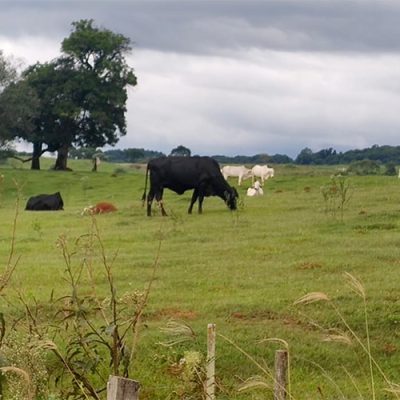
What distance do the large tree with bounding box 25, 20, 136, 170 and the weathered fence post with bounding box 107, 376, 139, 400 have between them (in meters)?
53.2

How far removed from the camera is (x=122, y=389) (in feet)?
15.4

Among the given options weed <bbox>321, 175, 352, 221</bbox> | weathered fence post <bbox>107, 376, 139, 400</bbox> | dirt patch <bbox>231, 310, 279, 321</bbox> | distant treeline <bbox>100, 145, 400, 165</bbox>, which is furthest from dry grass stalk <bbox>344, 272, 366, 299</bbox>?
distant treeline <bbox>100, 145, 400, 165</bbox>

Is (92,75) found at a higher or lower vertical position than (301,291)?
higher

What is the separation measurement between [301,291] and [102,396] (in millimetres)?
4893

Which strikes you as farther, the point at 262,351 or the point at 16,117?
the point at 16,117

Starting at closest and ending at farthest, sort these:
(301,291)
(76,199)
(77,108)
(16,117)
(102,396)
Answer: (102,396) → (301,291) → (76,199) → (16,117) → (77,108)

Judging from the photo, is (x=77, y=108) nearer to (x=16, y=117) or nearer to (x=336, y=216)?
(x=16, y=117)

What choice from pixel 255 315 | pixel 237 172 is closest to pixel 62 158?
pixel 237 172

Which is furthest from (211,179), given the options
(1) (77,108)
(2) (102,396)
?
(1) (77,108)

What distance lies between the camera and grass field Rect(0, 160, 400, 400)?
9852mm

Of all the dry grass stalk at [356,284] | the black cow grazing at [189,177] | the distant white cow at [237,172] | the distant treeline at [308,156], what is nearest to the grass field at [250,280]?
the dry grass stalk at [356,284]

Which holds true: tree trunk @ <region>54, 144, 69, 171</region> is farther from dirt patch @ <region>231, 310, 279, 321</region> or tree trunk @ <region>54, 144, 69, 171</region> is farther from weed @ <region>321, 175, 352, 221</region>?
dirt patch @ <region>231, 310, 279, 321</region>

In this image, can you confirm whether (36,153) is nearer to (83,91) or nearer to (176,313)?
(83,91)

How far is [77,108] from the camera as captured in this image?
57500 millimetres
